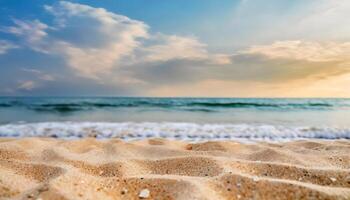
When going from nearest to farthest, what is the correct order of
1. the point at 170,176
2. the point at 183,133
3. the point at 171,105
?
the point at 170,176 → the point at 183,133 → the point at 171,105

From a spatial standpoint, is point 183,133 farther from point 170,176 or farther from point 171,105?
point 171,105

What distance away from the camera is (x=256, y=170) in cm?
227

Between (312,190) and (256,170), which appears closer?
(312,190)

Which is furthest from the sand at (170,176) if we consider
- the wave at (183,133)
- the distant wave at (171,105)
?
the distant wave at (171,105)

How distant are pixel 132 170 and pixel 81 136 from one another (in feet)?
10.1

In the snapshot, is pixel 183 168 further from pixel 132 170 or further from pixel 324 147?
pixel 324 147

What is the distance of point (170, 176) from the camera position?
2131 millimetres

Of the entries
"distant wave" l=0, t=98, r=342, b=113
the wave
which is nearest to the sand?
the wave

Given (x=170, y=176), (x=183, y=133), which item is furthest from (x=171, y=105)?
(x=170, y=176)

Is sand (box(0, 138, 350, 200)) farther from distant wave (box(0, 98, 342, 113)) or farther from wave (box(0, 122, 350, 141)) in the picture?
distant wave (box(0, 98, 342, 113))

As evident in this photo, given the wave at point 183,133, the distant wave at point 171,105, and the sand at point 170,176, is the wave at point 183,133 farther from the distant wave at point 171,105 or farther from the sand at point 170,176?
the distant wave at point 171,105

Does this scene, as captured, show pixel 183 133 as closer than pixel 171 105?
Yes

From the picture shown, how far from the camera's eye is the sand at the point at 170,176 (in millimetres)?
1737

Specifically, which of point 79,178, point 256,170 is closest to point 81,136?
point 79,178
